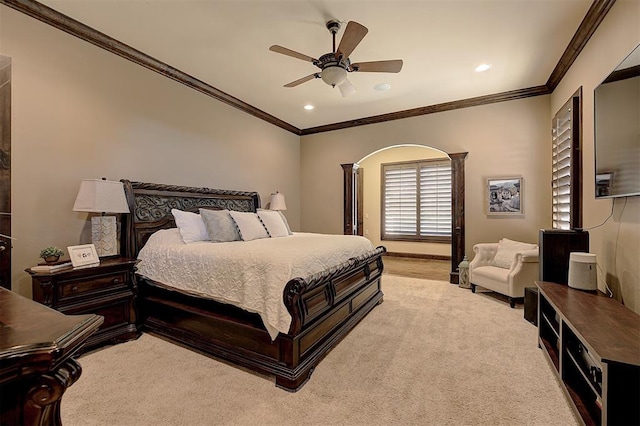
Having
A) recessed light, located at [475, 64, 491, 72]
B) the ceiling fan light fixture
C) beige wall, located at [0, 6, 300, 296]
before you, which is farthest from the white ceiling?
the ceiling fan light fixture

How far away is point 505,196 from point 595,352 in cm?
368

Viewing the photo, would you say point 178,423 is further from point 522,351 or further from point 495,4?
point 495,4

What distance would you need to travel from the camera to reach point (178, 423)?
1.68 metres

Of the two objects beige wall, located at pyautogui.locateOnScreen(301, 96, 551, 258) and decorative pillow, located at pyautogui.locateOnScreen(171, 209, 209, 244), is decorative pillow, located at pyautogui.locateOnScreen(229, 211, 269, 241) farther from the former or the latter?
beige wall, located at pyautogui.locateOnScreen(301, 96, 551, 258)

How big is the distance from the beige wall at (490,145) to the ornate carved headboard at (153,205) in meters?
2.99

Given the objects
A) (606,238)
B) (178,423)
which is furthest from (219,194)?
(606,238)

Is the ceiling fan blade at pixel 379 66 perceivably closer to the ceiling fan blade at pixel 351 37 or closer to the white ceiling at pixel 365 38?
the ceiling fan blade at pixel 351 37

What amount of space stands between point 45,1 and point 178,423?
3.61 m

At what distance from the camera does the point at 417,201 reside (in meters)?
7.43

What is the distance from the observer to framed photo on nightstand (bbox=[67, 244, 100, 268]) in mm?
2482

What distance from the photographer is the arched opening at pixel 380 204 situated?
15.9ft

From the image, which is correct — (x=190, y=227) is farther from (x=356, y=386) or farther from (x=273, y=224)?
(x=356, y=386)

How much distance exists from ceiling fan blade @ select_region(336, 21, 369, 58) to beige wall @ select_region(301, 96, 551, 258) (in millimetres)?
2965

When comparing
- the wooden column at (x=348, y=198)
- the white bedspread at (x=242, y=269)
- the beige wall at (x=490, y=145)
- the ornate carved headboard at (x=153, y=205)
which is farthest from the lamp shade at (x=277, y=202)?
the white bedspread at (x=242, y=269)
